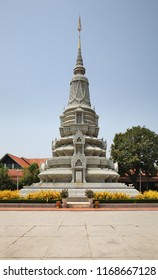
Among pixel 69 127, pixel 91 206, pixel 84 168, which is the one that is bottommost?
→ pixel 91 206

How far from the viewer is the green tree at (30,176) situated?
52.1 m

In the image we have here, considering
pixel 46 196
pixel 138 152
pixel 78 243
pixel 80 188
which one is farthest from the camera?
pixel 138 152

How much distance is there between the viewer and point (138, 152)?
51.9 meters

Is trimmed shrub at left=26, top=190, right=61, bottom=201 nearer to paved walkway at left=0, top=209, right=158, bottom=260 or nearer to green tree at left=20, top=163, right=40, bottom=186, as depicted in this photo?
paved walkway at left=0, top=209, right=158, bottom=260

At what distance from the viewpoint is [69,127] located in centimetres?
4066

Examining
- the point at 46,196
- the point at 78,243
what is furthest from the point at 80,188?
the point at 78,243

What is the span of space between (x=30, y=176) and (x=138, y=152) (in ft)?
81.8

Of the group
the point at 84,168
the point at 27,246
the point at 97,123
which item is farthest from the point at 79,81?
the point at 27,246

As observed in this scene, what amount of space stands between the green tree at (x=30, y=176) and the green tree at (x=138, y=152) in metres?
18.6

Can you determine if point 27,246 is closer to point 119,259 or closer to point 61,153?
point 119,259

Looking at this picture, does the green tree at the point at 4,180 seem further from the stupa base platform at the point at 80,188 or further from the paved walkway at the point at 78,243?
the paved walkway at the point at 78,243

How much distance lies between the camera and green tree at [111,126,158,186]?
51188 millimetres

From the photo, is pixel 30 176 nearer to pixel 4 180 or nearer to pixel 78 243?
pixel 4 180
